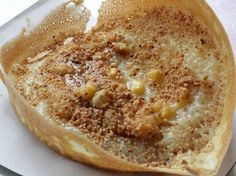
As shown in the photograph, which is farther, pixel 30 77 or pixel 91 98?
pixel 30 77

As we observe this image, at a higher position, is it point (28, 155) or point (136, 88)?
point (136, 88)

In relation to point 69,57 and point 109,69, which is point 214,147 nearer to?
point 109,69

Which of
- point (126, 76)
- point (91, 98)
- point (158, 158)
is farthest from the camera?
point (126, 76)

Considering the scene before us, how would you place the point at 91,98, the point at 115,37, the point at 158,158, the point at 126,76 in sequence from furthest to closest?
1. the point at 115,37
2. the point at 126,76
3. the point at 91,98
4. the point at 158,158

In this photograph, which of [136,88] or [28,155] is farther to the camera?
[136,88]

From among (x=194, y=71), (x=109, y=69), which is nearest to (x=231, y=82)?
(x=194, y=71)

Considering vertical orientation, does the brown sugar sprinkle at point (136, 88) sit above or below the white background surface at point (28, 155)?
above

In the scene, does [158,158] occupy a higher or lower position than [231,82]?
lower

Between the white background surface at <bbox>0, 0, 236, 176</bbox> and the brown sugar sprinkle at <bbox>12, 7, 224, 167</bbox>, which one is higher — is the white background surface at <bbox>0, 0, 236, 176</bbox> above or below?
below
